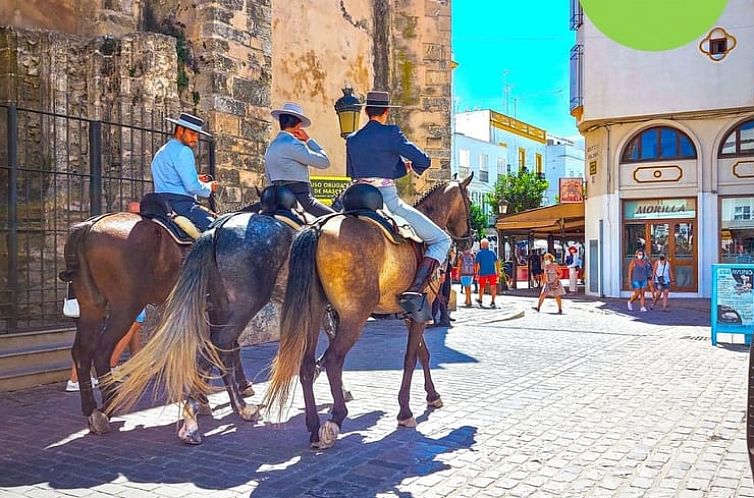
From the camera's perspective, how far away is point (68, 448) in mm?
5086

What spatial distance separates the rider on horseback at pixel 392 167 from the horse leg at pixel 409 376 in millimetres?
505

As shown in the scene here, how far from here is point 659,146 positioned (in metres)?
22.3

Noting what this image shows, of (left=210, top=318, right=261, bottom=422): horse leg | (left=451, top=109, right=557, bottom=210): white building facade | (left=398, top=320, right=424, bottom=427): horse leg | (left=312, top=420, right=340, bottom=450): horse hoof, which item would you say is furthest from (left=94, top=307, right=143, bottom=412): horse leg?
(left=451, top=109, right=557, bottom=210): white building facade

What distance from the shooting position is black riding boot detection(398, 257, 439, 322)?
5.63 m

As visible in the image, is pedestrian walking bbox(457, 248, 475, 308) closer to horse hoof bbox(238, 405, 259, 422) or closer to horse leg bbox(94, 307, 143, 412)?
horse hoof bbox(238, 405, 259, 422)

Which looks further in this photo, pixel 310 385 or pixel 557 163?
pixel 557 163

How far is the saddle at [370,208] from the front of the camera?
539 centimetres

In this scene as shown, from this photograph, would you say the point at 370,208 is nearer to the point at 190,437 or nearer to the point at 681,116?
the point at 190,437

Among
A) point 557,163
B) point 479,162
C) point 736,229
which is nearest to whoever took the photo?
point 736,229

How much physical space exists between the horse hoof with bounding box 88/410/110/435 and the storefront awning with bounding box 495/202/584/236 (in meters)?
21.6

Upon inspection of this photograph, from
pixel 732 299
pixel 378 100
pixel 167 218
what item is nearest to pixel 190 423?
pixel 167 218

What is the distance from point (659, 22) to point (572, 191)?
21.2 feet

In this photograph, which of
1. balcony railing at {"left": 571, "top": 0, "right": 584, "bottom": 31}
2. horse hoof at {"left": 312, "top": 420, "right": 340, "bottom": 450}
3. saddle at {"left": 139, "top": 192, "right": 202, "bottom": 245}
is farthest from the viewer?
A: balcony railing at {"left": 571, "top": 0, "right": 584, "bottom": 31}

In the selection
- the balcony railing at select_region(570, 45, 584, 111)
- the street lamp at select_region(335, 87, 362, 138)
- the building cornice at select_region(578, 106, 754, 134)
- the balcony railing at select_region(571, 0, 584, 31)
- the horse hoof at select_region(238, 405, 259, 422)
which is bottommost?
the horse hoof at select_region(238, 405, 259, 422)
